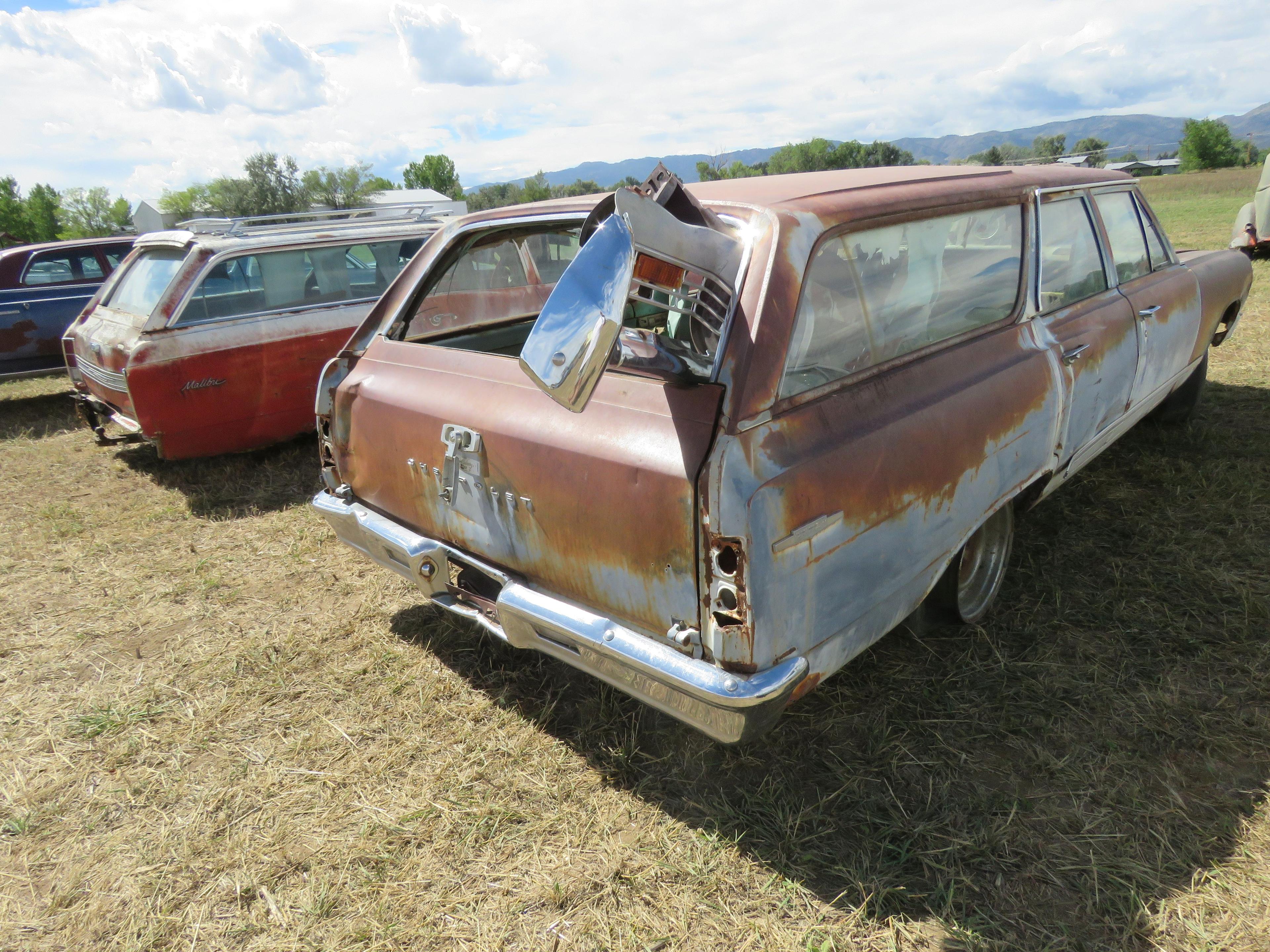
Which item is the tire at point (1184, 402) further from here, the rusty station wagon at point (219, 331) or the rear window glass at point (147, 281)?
the rear window glass at point (147, 281)

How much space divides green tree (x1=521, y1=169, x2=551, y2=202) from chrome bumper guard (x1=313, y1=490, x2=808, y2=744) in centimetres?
6503

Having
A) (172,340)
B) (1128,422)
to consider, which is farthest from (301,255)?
(1128,422)

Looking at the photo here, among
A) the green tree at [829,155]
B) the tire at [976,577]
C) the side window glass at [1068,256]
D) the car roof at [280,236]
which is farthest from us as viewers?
the green tree at [829,155]

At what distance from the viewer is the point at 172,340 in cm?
498

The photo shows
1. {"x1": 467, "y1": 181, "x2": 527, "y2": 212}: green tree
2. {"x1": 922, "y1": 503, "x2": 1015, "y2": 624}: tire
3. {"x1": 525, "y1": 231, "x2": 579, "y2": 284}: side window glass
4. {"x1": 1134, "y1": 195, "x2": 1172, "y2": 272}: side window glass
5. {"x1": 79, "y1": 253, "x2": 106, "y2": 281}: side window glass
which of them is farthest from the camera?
{"x1": 467, "y1": 181, "x2": 527, "y2": 212}: green tree

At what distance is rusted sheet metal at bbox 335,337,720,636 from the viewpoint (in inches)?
77.1

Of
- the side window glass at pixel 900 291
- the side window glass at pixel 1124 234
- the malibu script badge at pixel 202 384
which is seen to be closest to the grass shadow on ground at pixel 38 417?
the malibu script badge at pixel 202 384

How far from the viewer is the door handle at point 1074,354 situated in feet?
9.59

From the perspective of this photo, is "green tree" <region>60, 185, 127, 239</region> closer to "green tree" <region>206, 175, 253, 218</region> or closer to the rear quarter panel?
"green tree" <region>206, 175, 253, 218</region>

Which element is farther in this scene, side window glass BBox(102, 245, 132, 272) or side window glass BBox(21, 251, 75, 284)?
side window glass BBox(102, 245, 132, 272)

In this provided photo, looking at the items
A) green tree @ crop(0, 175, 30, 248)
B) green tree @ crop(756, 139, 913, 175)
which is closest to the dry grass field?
green tree @ crop(0, 175, 30, 248)

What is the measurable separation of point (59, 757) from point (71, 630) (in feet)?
3.46

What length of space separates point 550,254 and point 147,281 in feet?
11.7

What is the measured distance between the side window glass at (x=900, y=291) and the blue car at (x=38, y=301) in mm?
7863
